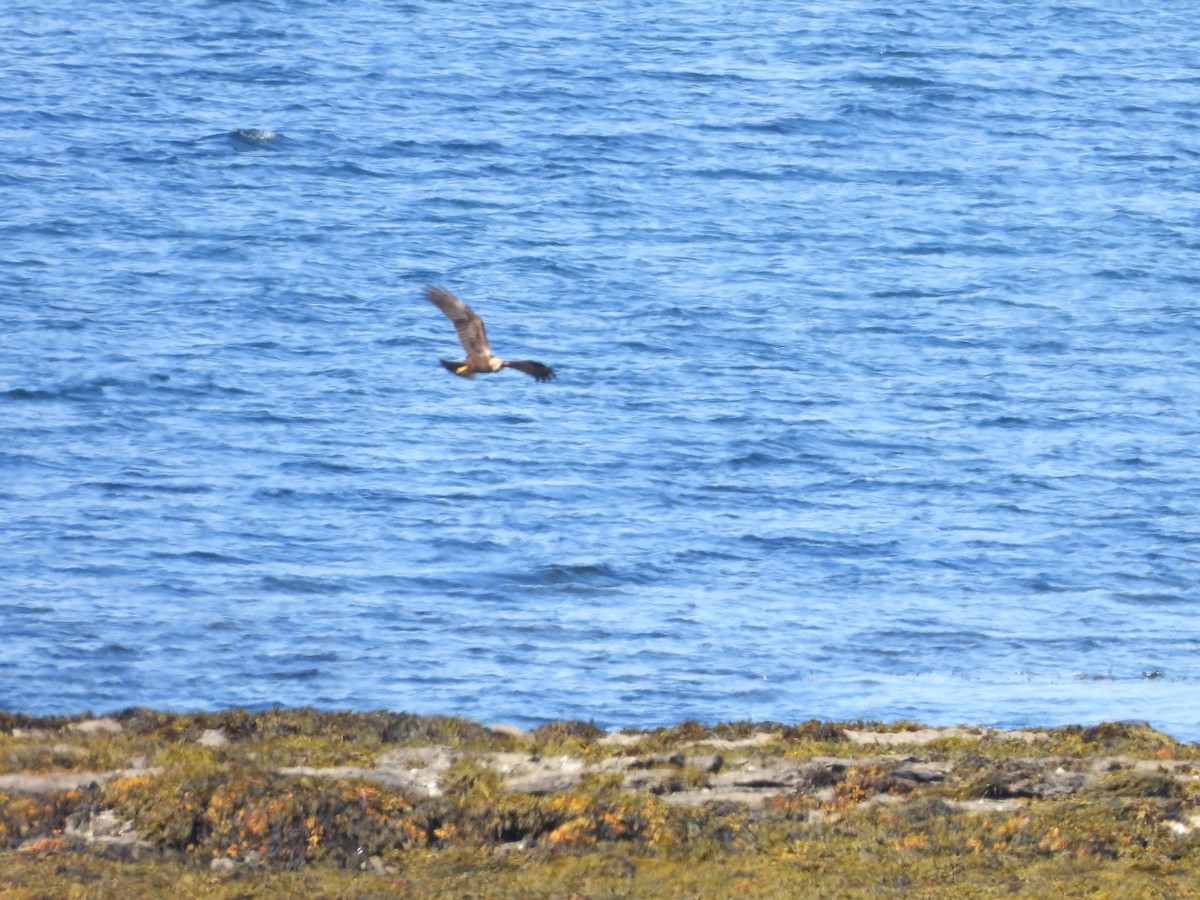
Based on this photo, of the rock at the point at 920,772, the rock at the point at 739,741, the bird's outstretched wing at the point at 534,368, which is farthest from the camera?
the bird's outstretched wing at the point at 534,368

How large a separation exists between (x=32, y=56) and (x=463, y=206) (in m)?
18.9

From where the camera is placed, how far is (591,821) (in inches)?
500

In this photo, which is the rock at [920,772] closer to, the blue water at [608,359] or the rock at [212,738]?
the rock at [212,738]

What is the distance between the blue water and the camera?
26.5 meters

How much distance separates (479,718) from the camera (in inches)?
886

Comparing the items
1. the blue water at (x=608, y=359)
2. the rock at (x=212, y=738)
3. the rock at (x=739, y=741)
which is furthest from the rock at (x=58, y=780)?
the blue water at (x=608, y=359)

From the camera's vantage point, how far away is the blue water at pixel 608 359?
26.5m

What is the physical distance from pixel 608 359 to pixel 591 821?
33623mm

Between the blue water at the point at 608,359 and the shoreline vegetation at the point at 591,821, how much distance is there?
24.4ft

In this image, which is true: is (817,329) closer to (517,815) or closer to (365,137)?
(365,137)

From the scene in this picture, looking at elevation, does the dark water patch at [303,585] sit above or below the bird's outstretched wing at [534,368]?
below

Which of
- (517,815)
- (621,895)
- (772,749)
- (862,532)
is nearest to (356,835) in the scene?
(517,815)

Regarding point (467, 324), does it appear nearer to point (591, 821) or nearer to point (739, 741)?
point (739, 741)

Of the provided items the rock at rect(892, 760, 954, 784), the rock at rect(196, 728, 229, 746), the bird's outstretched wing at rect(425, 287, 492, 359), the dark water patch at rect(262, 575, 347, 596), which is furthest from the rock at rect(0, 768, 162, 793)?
the dark water patch at rect(262, 575, 347, 596)
